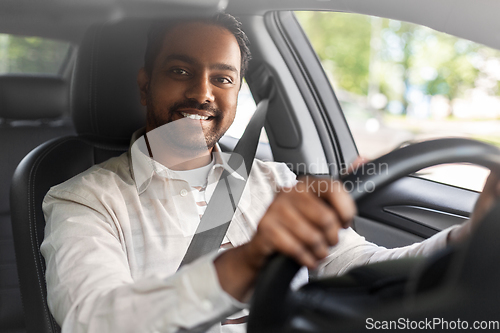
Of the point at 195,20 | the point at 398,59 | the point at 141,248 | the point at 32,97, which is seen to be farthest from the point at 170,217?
the point at 32,97

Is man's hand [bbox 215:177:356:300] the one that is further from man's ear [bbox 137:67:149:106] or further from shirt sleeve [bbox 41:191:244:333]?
man's ear [bbox 137:67:149:106]

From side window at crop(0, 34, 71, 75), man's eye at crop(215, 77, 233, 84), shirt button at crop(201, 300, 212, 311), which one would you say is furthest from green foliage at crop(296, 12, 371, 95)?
side window at crop(0, 34, 71, 75)

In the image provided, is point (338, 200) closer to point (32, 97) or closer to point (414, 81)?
point (414, 81)

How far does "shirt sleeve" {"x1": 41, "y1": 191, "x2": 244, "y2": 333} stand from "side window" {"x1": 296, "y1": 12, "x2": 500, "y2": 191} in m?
0.36

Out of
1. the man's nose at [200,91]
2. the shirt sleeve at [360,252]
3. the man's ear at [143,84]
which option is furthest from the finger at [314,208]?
the man's ear at [143,84]

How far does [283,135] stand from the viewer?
1.13 metres

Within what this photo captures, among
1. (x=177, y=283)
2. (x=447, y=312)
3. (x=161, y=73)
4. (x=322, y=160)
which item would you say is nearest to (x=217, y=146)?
(x=161, y=73)

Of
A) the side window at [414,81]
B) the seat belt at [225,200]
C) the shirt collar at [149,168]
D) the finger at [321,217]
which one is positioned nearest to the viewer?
the finger at [321,217]

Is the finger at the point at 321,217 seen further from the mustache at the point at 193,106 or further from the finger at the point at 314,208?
the mustache at the point at 193,106

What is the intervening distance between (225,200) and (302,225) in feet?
1.38

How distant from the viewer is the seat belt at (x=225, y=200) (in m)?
0.83

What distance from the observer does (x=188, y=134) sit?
0.92 meters

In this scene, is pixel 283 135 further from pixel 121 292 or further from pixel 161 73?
pixel 121 292

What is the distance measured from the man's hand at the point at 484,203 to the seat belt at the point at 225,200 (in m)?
0.43
